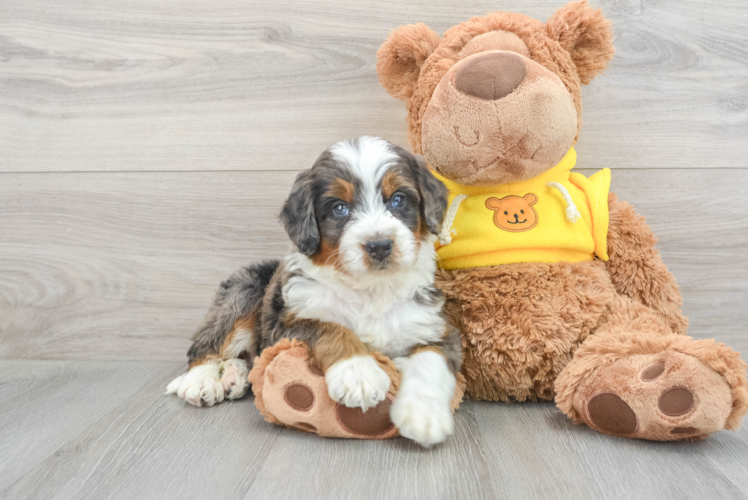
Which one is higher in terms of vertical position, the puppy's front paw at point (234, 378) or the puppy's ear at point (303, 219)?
the puppy's ear at point (303, 219)

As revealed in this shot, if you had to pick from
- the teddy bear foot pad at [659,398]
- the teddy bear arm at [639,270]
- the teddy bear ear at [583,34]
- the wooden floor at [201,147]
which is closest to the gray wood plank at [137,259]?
the wooden floor at [201,147]

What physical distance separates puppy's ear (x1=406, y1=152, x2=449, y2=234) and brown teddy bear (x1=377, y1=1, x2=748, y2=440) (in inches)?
2.4

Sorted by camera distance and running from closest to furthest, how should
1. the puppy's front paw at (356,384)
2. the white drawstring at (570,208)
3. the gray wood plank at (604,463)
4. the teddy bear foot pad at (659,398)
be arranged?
the gray wood plank at (604,463) < the teddy bear foot pad at (659,398) < the puppy's front paw at (356,384) < the white drawstring at (570,208)

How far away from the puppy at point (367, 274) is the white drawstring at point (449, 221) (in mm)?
37

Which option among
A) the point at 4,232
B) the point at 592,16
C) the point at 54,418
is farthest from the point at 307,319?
the point at 4,232

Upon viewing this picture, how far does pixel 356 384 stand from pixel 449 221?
0.72 metres

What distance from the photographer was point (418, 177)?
185cm

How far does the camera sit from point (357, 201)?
1760 millimetres

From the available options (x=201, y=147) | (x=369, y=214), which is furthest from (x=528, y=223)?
(x=201, y=147)

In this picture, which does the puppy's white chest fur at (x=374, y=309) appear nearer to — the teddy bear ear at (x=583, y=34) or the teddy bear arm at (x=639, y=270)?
the teddy bear arm at (x=639, y=270)

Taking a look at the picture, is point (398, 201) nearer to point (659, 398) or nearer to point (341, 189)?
point (341, 189)

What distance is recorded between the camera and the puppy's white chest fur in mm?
1831

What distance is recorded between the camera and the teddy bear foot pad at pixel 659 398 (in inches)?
56.4

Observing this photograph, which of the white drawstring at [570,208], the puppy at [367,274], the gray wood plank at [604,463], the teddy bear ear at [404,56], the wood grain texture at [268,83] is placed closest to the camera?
the gray wood plank at [604,463]
